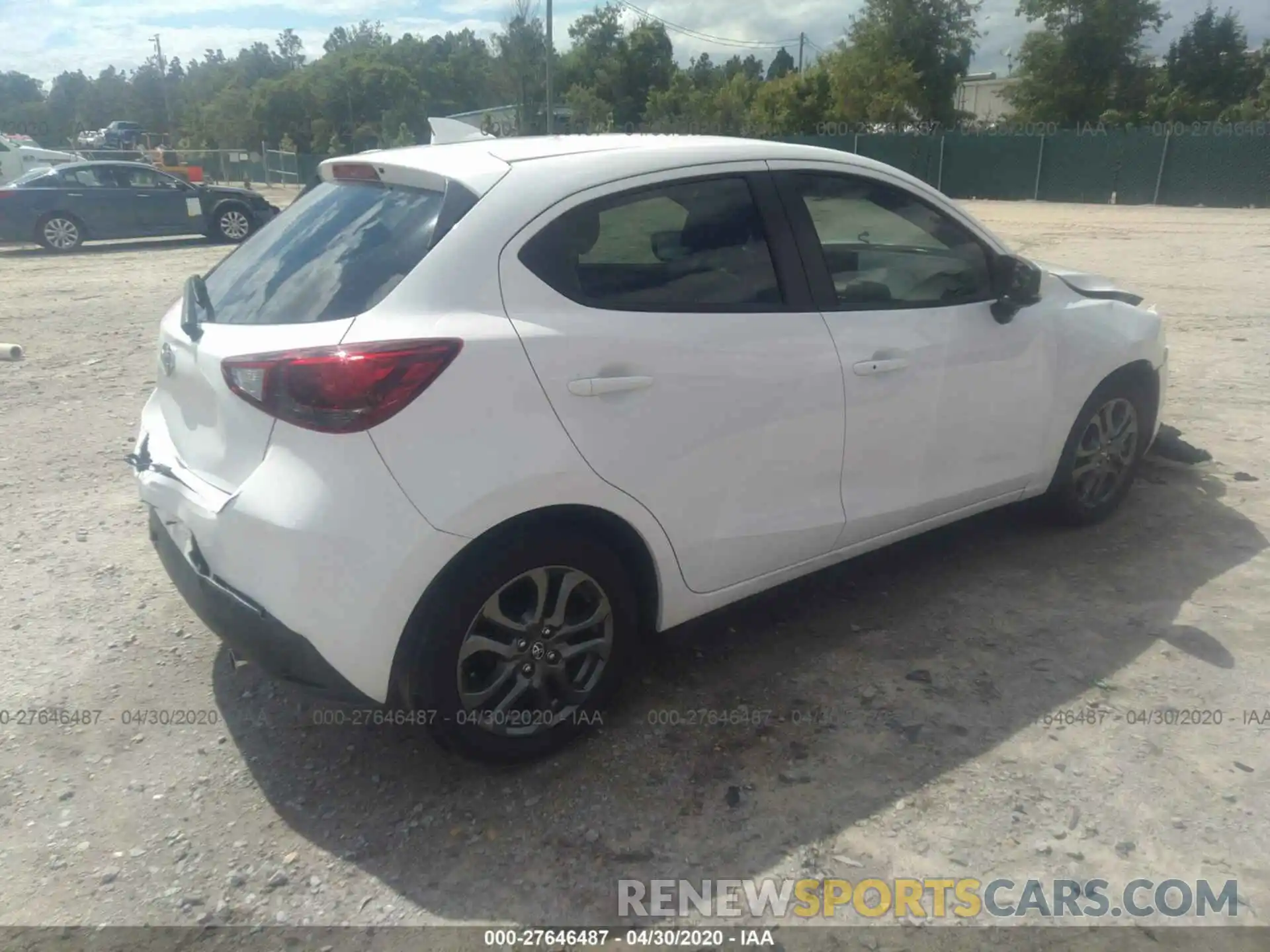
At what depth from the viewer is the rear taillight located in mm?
2498

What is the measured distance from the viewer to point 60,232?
685 inches

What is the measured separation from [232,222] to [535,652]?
18663 millimetres

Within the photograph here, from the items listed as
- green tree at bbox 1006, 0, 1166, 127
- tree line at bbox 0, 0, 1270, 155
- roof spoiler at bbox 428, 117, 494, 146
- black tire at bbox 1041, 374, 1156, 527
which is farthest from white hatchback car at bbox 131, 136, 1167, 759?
green tree at bbox 1006, 0, 1166, 127

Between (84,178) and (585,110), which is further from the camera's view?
(585,110)

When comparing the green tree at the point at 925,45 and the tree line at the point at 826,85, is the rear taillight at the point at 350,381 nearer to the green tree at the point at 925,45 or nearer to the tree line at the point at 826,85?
the tree line at the point at 826,85

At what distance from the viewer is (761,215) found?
3.34 metres

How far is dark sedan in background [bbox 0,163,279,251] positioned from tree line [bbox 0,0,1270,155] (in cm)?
1930

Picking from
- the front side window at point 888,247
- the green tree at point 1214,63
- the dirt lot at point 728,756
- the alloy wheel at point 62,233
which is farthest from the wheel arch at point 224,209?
the green tree at point 1214,63

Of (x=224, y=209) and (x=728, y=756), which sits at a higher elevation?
(x=224, y=209)

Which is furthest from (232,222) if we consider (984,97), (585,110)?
(984,97)

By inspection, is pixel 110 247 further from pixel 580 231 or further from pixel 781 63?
pixel 781 63

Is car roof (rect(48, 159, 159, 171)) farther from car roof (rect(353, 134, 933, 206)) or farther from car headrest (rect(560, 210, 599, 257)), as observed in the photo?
car headrest (rect(560, 210, 599, 257))

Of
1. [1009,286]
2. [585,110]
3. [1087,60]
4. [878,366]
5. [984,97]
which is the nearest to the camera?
[878,366]

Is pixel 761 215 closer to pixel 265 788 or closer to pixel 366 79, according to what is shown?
pixel 265 788
